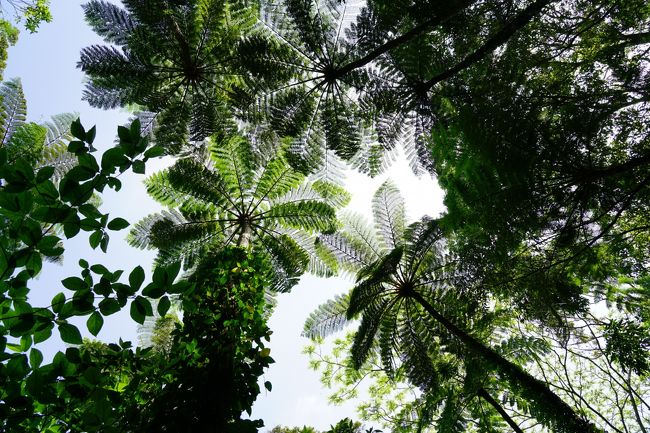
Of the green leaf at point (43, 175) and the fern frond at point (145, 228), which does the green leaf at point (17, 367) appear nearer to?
the green leaf at point (43, 175)

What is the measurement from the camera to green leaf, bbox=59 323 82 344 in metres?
1.11

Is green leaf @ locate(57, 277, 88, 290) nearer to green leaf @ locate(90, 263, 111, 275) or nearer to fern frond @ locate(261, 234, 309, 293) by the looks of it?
green leaf @ locate(90, 263, 111, 275)

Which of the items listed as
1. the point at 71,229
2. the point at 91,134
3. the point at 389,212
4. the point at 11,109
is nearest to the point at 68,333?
the point at 71,229

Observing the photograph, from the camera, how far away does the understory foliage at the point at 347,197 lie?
1269mm

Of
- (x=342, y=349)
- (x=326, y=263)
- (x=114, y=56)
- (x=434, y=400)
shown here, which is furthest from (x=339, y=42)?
(x=342, y=349)

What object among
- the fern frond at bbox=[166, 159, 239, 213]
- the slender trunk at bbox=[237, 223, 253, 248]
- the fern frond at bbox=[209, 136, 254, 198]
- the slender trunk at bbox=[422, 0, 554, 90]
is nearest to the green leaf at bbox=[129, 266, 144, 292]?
the slender trunk at bbox=[237, 223, 253, 248]

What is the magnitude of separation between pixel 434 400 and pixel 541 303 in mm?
2084

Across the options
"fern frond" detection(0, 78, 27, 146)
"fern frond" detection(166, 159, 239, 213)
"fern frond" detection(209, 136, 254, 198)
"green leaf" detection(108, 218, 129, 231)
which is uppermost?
"fern frond" detection(0, 78, 27, 146)

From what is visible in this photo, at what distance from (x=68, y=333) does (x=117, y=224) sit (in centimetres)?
35

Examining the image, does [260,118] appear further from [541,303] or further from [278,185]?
Answer: [541,303]

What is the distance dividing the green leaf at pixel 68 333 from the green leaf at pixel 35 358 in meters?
0.14

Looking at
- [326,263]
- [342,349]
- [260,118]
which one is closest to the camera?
[260,118]

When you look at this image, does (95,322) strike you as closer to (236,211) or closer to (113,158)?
(113,158)

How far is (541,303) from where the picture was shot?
3.54 m
